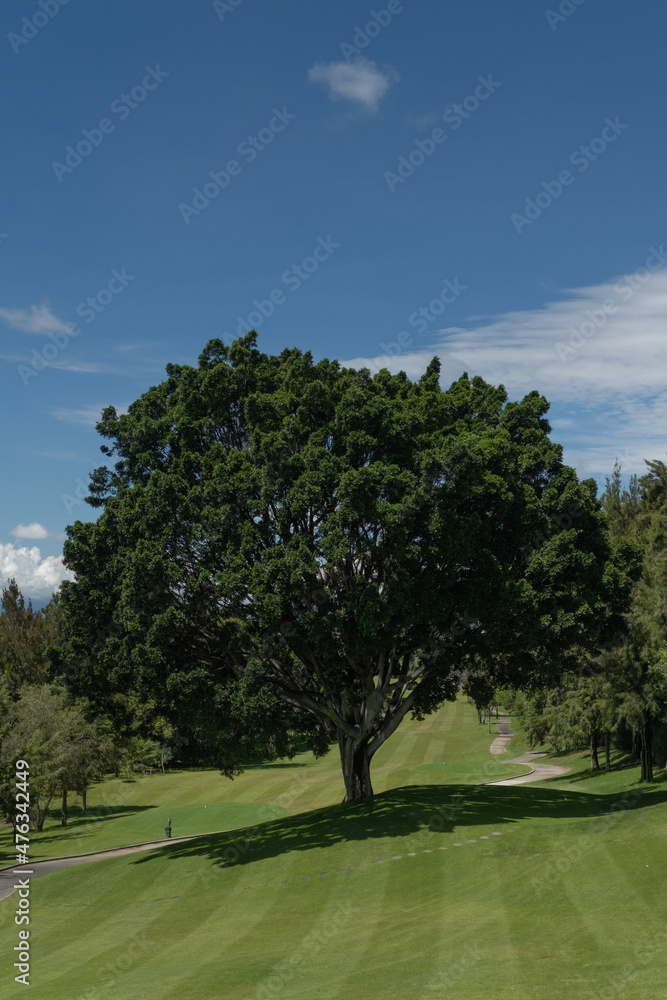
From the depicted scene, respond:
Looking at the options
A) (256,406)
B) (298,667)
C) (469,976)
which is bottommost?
(469,976)

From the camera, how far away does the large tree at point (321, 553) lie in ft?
82.5

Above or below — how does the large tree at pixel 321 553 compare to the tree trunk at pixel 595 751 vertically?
above

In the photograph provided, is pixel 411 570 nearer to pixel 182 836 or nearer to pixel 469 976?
pixel 469 976

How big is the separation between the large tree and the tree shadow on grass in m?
2.87

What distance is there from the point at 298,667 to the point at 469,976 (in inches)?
766

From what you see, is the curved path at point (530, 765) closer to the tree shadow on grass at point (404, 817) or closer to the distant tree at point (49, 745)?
the tree shadow on grass at point (404, 817)

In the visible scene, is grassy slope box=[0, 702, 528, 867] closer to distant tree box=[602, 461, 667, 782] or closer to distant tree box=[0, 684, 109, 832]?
distant tree box=[0, 684, 109, 832]

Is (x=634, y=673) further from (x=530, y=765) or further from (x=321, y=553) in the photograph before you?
(x=530, y=765)

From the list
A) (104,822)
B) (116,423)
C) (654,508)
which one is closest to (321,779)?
(104,822)

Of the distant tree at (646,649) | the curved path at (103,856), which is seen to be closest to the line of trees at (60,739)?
the curved path at (103,856)

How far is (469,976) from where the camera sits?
12.2 meters

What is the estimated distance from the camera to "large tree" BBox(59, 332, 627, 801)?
25.2 meters

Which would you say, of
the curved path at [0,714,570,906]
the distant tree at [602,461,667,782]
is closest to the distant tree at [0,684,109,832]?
the curved path at [0,714,570,906]

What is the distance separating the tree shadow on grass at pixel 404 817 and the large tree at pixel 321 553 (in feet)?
9.42
